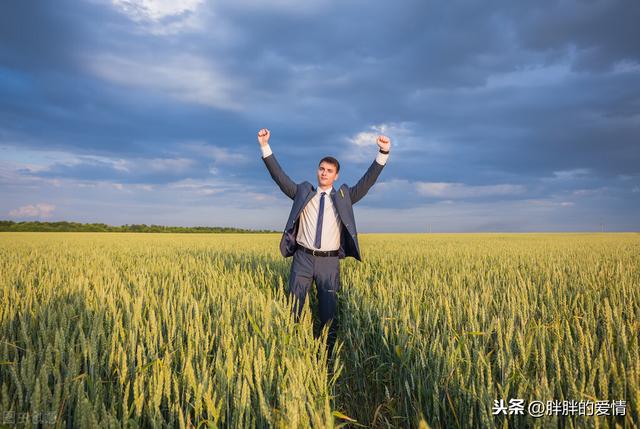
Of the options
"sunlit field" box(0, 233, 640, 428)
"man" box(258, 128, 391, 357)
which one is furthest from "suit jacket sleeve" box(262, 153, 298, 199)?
"sunlit field" box(0, 233, 640, 428)

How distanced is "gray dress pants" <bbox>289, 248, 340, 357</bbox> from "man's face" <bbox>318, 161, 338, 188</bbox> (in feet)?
2.91

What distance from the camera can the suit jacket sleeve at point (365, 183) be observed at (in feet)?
16.2

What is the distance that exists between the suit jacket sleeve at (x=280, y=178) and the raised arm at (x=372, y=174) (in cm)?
75

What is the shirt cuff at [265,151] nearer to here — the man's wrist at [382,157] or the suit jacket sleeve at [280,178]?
the suit jacket sleeve at [280,178]

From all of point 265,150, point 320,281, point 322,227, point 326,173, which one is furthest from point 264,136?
point 320,281

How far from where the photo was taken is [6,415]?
1.88m

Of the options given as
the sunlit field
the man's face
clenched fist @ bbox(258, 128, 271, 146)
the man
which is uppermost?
clenched fist @ bbox(258, 128, 271, 146)

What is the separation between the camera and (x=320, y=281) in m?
4.63

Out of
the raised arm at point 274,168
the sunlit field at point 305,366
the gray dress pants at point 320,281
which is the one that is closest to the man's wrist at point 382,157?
the raised arm at point 274,168

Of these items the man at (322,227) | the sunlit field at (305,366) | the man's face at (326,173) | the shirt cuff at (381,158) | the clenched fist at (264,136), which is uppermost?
the clenched fist at (264,136)

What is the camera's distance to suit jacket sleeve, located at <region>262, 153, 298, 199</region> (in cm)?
493

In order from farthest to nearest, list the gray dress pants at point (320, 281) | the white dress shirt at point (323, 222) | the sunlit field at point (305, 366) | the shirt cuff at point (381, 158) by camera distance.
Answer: the shirt cuff at point (381, 158) < the white dress shirt at point (323, 222) < the gray dress pants at point (320, 281) < the sunlit field at point (305, 366)

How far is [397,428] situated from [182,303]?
7.79 ft

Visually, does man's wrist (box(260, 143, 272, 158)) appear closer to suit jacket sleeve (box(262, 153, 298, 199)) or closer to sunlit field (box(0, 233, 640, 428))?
suit jacket sleeve (box(262, 153, 298, 199))
